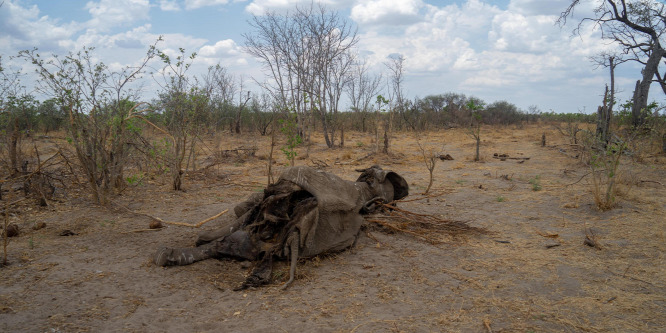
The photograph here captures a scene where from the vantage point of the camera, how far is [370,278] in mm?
3836

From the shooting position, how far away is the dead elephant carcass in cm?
402

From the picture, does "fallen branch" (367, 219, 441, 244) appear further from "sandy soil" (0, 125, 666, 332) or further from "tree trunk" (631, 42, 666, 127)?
"tree trunk" (631, 42, 666, 127)

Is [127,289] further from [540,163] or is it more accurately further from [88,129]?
[540,163]

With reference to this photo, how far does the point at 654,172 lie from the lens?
367 inches

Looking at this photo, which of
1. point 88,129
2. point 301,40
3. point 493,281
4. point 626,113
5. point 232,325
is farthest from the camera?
point 301,40

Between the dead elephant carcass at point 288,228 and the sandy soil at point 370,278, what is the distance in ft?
0.46

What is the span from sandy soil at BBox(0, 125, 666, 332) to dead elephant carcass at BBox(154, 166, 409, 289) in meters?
0.14

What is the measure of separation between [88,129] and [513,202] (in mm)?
6956

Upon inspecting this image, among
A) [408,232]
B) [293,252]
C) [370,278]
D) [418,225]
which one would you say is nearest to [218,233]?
[293,252]

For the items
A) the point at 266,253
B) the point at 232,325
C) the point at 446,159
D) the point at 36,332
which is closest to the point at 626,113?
the point at 446,159

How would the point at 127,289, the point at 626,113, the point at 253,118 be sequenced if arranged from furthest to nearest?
1. the point at 253,118
2. the point at 626,113
3. the point at 127,289

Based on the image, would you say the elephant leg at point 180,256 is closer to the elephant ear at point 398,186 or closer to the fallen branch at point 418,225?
the fallen branch at point 418,225

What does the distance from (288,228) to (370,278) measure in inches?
38.1

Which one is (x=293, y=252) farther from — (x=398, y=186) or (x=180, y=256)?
(x=398, y=186)
